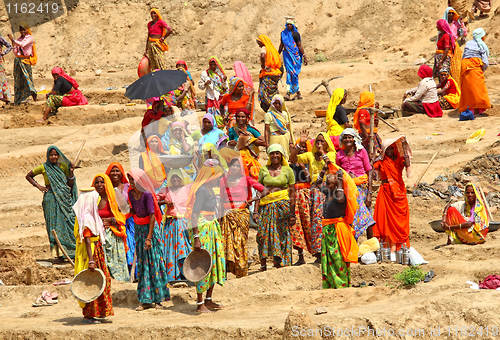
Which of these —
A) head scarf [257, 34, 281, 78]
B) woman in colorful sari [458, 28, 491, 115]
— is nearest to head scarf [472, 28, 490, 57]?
woman in colorful sari [458, 28, 491, 115]

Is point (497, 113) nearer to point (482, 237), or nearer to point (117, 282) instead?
point (482, 237)

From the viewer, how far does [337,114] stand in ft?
31.1

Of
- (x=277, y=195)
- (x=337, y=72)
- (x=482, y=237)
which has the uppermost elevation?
(x=337, y=72)

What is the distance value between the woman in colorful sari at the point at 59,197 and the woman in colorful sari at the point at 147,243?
2.44 meters

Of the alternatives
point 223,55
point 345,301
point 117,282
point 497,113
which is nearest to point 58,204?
point 117,282

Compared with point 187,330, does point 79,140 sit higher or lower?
higher

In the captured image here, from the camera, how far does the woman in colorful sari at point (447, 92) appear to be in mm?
14430

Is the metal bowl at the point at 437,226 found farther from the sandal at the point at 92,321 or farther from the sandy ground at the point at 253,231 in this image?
the sandal at the point at 92,321

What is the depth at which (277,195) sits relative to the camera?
784cm

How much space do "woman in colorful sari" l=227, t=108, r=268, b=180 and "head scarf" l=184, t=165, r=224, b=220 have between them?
1.22 m

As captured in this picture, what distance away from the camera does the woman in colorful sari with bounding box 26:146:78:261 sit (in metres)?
8.95

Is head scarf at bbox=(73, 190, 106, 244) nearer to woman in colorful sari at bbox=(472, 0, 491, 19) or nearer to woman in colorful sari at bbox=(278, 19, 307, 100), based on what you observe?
woman in colorful sari at bbox=(278, 19, 307, 100)

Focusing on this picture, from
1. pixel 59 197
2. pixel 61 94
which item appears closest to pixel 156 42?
pixel 61 94

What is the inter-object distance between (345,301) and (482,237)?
278 cm
